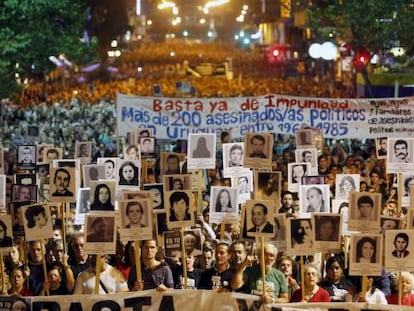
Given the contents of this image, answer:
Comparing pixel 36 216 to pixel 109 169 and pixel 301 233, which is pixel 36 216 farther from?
pixel 109 169

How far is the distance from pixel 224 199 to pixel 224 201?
26 millimetres

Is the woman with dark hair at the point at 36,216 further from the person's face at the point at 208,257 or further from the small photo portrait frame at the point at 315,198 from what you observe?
the small photo portrait frame at the point at 315,198

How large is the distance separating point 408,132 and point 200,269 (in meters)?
8.44

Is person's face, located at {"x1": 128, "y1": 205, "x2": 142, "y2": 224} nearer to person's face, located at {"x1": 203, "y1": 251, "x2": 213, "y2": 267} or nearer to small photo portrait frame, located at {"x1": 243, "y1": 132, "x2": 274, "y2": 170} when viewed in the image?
person's face, located at {"x1": 203, "y1": 251, "x2": 213, "y2": 267}

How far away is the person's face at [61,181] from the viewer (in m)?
13.6

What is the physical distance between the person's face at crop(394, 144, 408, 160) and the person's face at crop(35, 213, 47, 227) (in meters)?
5.09

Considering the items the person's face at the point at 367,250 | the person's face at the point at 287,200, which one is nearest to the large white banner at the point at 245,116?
the person's face at the point at 287,200

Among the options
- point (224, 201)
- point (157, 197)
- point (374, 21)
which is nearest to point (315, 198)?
point (224, 201)

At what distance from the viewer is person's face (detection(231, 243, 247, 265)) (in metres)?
11.0

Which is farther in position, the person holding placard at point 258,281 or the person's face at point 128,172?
the person's face at point 128,172

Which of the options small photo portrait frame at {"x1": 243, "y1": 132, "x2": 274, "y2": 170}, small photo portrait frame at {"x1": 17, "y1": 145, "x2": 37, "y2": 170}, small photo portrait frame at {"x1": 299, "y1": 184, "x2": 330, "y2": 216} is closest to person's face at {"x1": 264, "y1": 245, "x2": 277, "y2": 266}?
small photo portrait frame at {"x1": 299, "y1": 184, "x2": 330, "y2": 216}

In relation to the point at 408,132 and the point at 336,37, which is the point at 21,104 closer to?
the point at 336,37

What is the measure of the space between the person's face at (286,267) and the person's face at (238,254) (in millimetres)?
449

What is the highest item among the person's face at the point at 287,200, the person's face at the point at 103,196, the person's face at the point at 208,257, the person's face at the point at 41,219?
the person's face at the point at 103,196
